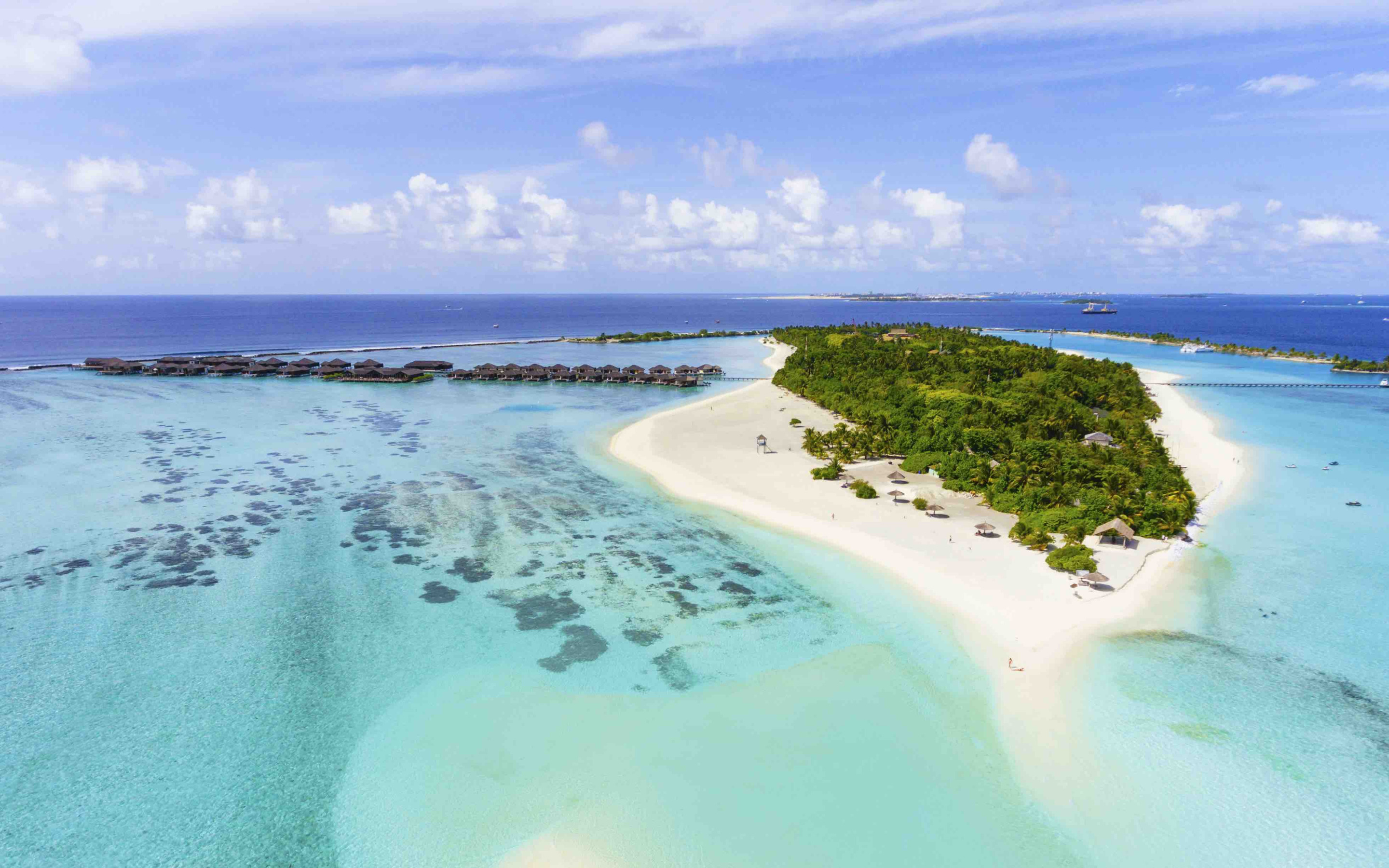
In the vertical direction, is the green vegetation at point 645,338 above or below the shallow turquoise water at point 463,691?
above

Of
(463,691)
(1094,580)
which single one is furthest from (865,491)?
(463,691)

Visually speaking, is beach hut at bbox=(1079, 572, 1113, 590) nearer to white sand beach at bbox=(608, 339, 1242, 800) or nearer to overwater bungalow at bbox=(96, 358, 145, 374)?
white sand beach at bbox=(608, 339, 1242, 800)

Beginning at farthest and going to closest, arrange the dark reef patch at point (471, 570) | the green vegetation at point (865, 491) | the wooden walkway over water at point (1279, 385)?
the wooden walkway over water at point (1279, 385) → the green vegetation at point (865, 491) → the dark reef patch at point (471, 570)

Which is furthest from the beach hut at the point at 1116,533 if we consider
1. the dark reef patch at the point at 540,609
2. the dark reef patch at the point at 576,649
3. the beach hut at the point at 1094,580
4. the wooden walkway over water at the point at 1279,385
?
the wooden walkway over water at the point at 1279,385

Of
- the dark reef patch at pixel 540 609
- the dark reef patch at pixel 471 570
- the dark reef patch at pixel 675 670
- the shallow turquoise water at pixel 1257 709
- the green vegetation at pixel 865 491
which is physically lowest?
the shallow turquoise water at pixel 1257 709

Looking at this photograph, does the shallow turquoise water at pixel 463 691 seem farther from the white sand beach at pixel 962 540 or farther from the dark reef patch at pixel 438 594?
the white sand beach at pixel 962 540

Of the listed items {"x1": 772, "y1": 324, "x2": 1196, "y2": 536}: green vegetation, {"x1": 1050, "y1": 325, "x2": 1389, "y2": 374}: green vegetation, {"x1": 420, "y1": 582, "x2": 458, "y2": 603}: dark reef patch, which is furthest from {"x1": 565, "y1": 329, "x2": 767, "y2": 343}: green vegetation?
{"x1": 420, "y1": 582, "x2": 458, "y2": 603}: dark reef patch
